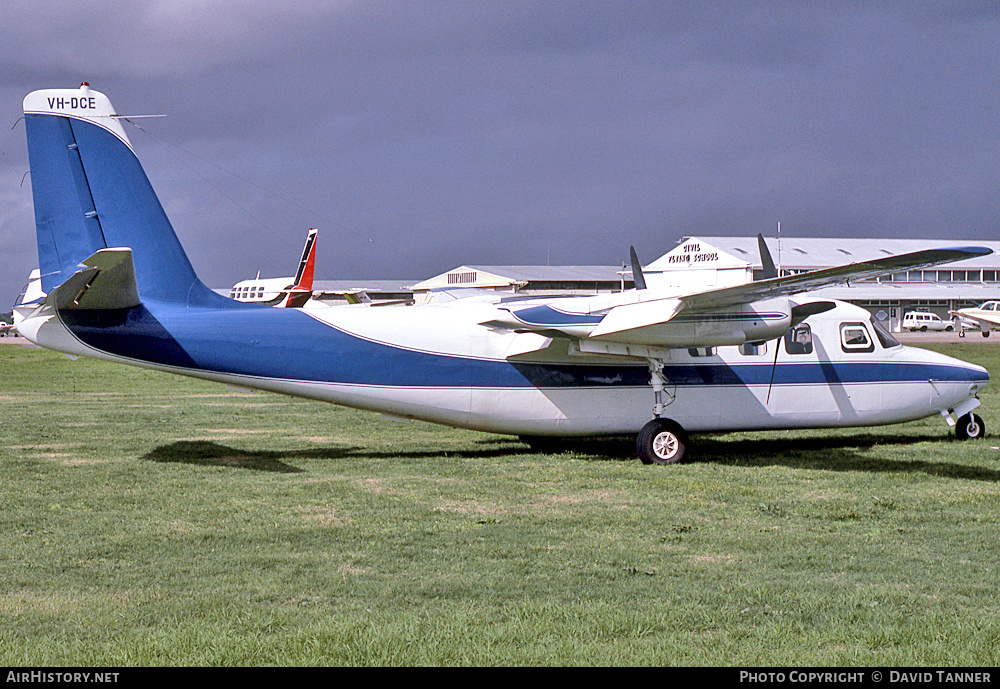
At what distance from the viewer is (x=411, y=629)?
6.50 metres

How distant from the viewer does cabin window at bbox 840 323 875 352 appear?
16.0 meters

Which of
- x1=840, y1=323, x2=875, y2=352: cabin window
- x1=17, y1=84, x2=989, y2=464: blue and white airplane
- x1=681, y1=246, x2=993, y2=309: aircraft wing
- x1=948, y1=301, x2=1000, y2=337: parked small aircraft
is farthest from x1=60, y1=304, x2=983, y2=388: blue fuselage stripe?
x1=948, y1=301, x2=1000, y2=337: parked small aircraft

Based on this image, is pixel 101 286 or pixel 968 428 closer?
pixel 101 286

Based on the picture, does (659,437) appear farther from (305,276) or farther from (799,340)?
(305,276)

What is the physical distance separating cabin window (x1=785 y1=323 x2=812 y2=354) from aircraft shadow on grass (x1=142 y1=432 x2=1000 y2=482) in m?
1.66

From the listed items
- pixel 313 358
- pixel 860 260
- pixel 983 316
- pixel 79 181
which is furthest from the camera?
pixel 860 260

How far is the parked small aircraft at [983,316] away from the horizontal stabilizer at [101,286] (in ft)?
151

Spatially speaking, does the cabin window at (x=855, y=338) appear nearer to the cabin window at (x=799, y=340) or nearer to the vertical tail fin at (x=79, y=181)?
the cabin window at (x=799, y=340)

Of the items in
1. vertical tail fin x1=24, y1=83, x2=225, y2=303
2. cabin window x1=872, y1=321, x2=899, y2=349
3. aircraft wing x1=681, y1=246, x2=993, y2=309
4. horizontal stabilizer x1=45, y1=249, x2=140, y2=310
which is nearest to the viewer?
aircraft wing x1=681, y1=246, x2=993, y2=309

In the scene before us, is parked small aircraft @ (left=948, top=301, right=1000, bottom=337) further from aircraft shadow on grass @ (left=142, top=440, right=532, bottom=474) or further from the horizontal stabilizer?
the horizontal stabilizer

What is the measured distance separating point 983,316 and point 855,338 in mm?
39845

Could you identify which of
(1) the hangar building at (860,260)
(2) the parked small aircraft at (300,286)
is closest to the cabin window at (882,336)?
(2) the parked small aircraft at (300,286)

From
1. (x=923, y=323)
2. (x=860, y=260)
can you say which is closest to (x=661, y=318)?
(x=923, y=323)

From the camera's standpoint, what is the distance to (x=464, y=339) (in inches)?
577
